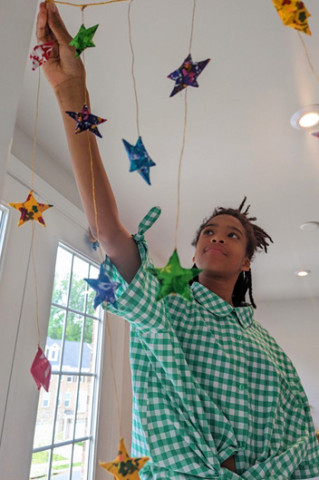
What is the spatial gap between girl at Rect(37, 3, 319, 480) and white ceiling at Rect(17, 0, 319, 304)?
2.08 ft

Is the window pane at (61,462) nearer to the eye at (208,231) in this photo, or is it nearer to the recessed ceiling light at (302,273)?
the eye at (208,231)

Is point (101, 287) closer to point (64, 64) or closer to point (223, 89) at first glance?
point (64, 64)

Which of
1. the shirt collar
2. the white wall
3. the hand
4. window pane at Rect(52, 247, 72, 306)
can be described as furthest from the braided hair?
the white wall

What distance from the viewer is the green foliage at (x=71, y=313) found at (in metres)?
1.66

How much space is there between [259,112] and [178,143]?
0.34 meters

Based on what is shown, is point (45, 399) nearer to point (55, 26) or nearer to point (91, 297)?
point (91, 297)

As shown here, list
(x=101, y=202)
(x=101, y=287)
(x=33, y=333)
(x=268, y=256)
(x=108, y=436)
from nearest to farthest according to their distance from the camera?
(x=101, y=287) < (x=101, y=202) < (x=33, y=333) < (x=108, y=436) < (x=268, y=256)

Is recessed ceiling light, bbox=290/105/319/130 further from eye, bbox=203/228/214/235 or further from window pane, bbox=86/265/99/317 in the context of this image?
window pane, bbox=86/265/99/317

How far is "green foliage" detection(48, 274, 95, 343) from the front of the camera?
1.66 m

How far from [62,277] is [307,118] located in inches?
46.5

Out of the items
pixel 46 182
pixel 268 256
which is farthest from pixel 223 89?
pixel 268 256

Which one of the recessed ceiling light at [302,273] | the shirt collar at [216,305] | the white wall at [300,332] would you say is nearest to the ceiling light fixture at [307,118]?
the shirt collar at [216,305]

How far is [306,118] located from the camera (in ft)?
4.82

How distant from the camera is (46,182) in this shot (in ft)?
5.48
